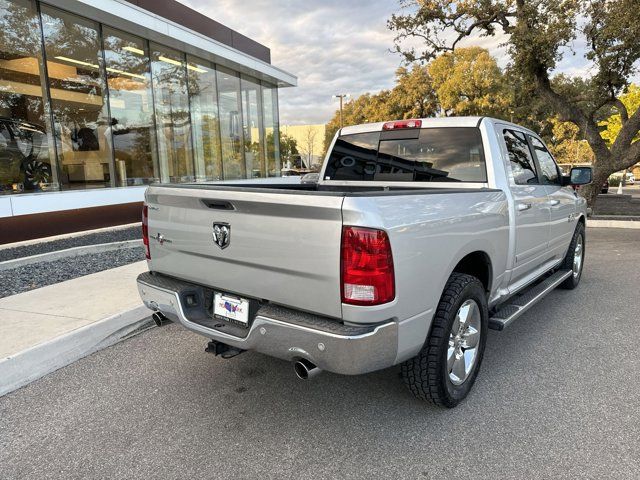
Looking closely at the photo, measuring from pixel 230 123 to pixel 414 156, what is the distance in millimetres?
12945

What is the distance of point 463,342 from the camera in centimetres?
304

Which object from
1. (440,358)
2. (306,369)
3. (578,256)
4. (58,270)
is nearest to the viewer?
(306,369)

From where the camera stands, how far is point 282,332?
2381mm

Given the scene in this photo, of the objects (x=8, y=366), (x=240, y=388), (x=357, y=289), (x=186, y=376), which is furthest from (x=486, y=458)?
(x=8, y=366)

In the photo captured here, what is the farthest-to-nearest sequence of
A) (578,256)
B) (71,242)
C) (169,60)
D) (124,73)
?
(169,60)
(124,73)
(71,242)
(578,256)

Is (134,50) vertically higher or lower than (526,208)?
higher

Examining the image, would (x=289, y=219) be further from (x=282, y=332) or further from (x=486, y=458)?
(x=486, y=458)

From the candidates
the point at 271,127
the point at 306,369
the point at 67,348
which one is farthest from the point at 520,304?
the point at 271,127

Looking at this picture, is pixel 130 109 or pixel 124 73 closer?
pixel 124 73

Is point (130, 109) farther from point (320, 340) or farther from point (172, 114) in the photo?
point (320, 340)

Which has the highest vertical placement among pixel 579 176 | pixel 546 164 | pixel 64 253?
pixel 546 164

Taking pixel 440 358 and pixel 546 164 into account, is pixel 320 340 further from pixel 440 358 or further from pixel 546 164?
pixel 546 164

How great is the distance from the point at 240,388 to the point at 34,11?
9.92m

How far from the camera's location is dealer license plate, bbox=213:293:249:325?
8.75 feet
